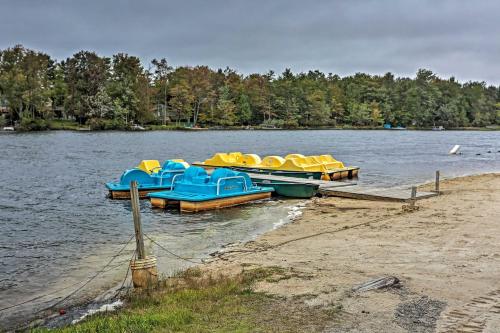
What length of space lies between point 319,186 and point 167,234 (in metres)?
9.27

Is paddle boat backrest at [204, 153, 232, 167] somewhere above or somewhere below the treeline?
below

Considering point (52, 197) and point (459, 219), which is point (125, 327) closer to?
point (459, 219)

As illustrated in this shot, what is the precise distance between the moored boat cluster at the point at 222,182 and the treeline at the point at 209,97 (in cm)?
8426

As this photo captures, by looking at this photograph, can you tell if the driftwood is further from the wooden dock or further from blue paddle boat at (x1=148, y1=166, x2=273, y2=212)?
the wooden dock

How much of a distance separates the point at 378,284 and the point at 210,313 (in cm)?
272

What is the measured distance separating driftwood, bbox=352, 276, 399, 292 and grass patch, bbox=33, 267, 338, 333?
1080 mm

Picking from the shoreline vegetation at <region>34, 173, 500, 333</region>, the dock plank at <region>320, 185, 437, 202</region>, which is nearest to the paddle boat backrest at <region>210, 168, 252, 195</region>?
the dock plank at <region>320, 185, 437, 202</region>

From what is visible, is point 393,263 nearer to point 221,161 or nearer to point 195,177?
point 195,177

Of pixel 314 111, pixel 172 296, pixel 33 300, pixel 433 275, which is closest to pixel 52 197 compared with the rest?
pixel 33 300

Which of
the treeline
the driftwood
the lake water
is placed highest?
the treeline

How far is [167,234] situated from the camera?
15.1 metres

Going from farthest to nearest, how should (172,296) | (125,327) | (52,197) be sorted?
1. (52,197)
2. (172,296)
3. (125,327)

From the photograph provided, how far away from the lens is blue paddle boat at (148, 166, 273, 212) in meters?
18.6

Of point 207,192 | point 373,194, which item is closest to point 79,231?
point 207,192
